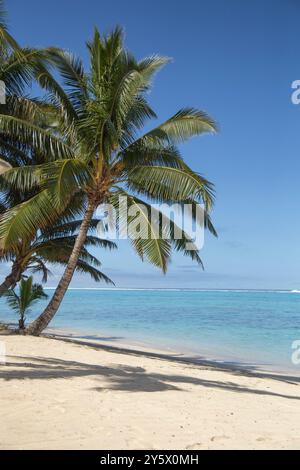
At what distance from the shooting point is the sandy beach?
4039 millimetres

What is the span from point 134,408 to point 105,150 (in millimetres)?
7805

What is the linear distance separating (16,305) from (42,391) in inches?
428

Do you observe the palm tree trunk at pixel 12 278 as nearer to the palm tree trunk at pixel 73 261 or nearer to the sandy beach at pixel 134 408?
the palm tree trunk at pixel 73 261

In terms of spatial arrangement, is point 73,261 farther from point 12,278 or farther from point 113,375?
point 113,375

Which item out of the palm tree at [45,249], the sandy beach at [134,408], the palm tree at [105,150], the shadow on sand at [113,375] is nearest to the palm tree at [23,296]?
the palm tree at [45,249]

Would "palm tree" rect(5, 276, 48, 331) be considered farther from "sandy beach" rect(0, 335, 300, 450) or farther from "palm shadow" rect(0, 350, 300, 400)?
"palm shadow" rect(0, 350, 300, 400)

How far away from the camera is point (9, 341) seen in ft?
35.6

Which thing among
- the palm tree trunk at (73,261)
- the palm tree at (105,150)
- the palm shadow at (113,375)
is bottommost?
the palm shadow at (113,375)

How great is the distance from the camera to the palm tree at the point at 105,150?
11008 millimetres

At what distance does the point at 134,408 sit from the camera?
17.2 ft

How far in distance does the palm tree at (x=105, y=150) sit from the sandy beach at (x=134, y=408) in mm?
3738

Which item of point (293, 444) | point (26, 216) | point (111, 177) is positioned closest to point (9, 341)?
point (26, 216)

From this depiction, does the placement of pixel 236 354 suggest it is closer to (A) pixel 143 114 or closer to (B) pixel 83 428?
(A) pixel 143 114

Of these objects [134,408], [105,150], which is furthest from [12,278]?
[134,408]
